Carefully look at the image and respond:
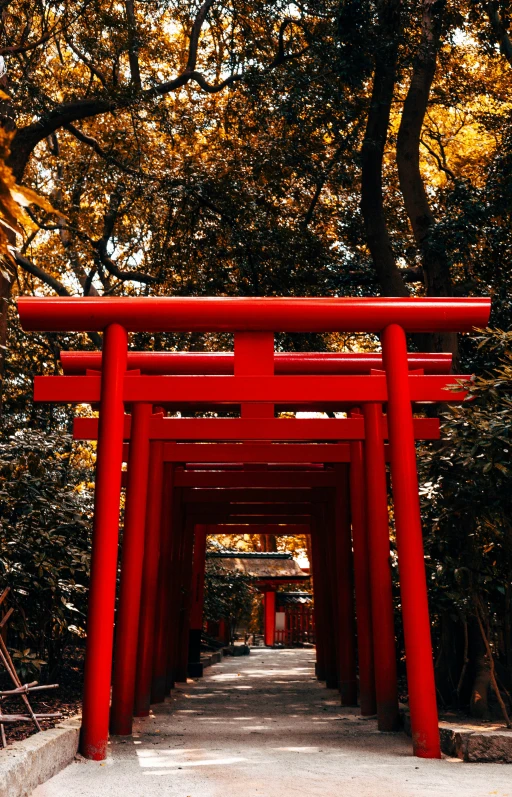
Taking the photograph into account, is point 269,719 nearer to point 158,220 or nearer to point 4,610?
point 4,610

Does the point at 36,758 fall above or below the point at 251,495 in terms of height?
below

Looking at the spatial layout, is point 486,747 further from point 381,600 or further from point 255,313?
point 255,313

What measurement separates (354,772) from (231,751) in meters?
1.29

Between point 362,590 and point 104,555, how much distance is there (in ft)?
10.1

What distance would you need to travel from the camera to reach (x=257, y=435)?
23.9ft

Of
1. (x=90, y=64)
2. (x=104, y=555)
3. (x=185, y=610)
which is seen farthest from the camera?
(x=185, y=610)

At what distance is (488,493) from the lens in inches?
241

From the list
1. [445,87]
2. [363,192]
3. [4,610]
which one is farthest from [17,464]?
[445,87]

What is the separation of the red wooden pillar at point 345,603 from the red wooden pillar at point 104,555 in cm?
416

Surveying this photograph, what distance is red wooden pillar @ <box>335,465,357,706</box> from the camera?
945cm

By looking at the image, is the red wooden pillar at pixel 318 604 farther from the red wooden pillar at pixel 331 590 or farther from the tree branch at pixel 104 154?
the tree branch at pixel 104 154

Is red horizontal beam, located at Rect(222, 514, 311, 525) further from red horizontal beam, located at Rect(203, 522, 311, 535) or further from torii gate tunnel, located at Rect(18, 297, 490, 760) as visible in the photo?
torii gate tunnel, located at Rect(18, 297, 490, 760)

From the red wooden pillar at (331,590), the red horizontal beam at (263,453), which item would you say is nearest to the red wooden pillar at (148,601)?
the red horizontal beam at (263,453)

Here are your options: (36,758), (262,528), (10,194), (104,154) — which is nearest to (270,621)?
(262,528)
